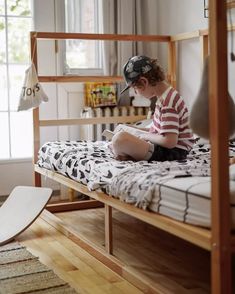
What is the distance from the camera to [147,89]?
101 inches

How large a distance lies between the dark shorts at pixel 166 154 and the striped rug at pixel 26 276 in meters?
0.73

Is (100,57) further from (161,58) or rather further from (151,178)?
(151,178)

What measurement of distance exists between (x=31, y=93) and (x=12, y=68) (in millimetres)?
596

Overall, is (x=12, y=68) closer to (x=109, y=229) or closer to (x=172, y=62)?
(x=172, y=62)

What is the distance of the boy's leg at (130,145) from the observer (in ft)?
7.99

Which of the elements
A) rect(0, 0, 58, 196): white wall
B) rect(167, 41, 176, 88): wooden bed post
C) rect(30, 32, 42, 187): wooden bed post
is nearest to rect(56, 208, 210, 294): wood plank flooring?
rect(30, 32, 42, 187): wooden bed post

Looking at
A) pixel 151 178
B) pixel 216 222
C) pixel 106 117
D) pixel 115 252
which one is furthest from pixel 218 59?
pixel 106 117

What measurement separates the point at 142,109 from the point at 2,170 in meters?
1.14

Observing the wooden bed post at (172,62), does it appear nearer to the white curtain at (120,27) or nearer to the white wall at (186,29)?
the white wall at (186,29)

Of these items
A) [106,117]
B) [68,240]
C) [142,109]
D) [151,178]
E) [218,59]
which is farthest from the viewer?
[142,109]

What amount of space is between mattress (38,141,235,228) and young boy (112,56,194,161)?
0.23 feet

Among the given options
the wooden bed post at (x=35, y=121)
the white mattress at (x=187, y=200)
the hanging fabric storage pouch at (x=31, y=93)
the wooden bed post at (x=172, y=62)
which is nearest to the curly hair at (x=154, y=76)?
the white mattress at (x=187, y=200)

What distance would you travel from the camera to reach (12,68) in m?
3.82

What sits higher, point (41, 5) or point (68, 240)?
point (41, 5)
